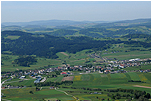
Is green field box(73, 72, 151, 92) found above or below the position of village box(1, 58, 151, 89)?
above

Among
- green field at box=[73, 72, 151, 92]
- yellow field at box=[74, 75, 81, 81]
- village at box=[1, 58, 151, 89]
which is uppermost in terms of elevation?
green field at box=[73, 72, 151, 92]

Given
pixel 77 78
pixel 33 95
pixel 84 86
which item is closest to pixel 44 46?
pixel 77 78

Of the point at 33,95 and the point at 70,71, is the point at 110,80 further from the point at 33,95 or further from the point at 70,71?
the point at 33,95

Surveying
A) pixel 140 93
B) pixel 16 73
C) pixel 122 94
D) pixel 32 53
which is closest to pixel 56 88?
pixel 122 94

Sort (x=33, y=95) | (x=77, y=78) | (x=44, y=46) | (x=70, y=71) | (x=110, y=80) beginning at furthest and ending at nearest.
Result: 1. (x=44, y=46)
2. (x=70, y=71)
3. (x=77, y=78)
4. (x=110, y=80)
5. (x=33, y=95)

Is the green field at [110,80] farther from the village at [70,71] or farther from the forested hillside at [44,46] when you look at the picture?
the forested hillside at [44,46]

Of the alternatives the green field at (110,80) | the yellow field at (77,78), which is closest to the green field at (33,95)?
the green field at (110,80)

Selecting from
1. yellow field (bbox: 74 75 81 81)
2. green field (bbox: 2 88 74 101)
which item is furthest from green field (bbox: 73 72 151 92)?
green field (bbox: 2 88 74 101)

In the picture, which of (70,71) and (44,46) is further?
(44,46)

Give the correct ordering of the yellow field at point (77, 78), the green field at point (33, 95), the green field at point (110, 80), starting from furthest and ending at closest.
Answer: the yellow field at point (77, 78) → the green field at point (110, 80) → the green field at point (33, 95)

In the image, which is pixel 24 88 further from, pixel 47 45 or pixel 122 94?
pixel 47 45

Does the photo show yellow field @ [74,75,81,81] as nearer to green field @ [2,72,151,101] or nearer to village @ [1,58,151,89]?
green field @ [2,72,151,101]
